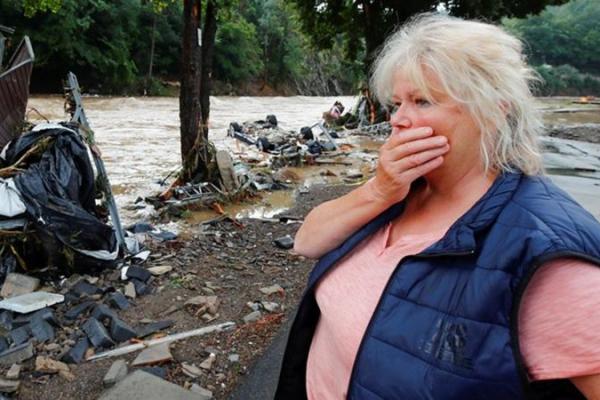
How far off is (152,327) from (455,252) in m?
3.17

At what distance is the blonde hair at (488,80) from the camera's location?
1.20 metres

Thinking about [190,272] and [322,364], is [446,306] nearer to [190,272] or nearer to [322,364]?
[322,364]

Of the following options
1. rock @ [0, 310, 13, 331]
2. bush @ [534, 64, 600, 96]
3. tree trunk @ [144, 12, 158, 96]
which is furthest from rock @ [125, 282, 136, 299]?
bush @ [534, 64, 600, 96]

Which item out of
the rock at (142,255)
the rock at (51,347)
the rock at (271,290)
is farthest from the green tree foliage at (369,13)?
the rock at (51,347)

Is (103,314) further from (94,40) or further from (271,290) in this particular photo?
(94,40)

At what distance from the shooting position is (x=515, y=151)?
124 centimetres

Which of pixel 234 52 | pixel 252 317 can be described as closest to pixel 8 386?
pixel 252 317

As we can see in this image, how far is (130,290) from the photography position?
14.0 feet

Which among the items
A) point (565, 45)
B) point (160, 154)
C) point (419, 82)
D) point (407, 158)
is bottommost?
point (160, 154)

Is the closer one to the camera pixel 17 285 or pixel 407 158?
pixel 407 158

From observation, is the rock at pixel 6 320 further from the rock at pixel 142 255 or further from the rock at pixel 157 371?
the rock at pixel 142 255

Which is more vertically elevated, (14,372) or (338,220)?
(338,220)

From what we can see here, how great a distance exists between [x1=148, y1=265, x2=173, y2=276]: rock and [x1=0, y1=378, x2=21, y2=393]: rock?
1802mm

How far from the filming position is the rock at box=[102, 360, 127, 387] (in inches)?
118
